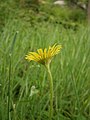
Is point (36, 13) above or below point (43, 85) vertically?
above

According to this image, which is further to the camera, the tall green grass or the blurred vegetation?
the blurred vegetation

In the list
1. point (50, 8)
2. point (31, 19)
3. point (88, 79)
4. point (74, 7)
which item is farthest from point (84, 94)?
point (74, 7)

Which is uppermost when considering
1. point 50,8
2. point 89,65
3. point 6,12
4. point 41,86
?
point 50,8

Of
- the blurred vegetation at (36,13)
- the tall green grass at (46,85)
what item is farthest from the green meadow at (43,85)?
the blurred vegetation at (36,13)

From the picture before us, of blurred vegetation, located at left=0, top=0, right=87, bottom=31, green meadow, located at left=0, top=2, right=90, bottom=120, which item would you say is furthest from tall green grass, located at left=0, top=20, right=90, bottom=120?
blurred vegetation, located at left=0, top=0, right=87, bottom=31

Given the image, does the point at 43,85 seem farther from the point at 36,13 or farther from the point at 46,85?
the point at 36,13

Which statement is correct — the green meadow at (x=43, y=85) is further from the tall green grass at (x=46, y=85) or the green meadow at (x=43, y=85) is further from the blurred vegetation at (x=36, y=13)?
the blurred vegetation at (x=36, y=13)

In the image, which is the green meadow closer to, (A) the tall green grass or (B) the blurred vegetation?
(A) the tall green grass

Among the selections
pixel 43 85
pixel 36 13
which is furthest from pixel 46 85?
pixel 36 13

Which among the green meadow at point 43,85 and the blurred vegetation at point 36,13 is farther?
the blurred vegetation at point 36,13

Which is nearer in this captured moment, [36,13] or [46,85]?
[46,85]

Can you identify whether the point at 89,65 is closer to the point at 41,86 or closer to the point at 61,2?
the point at 41,86
